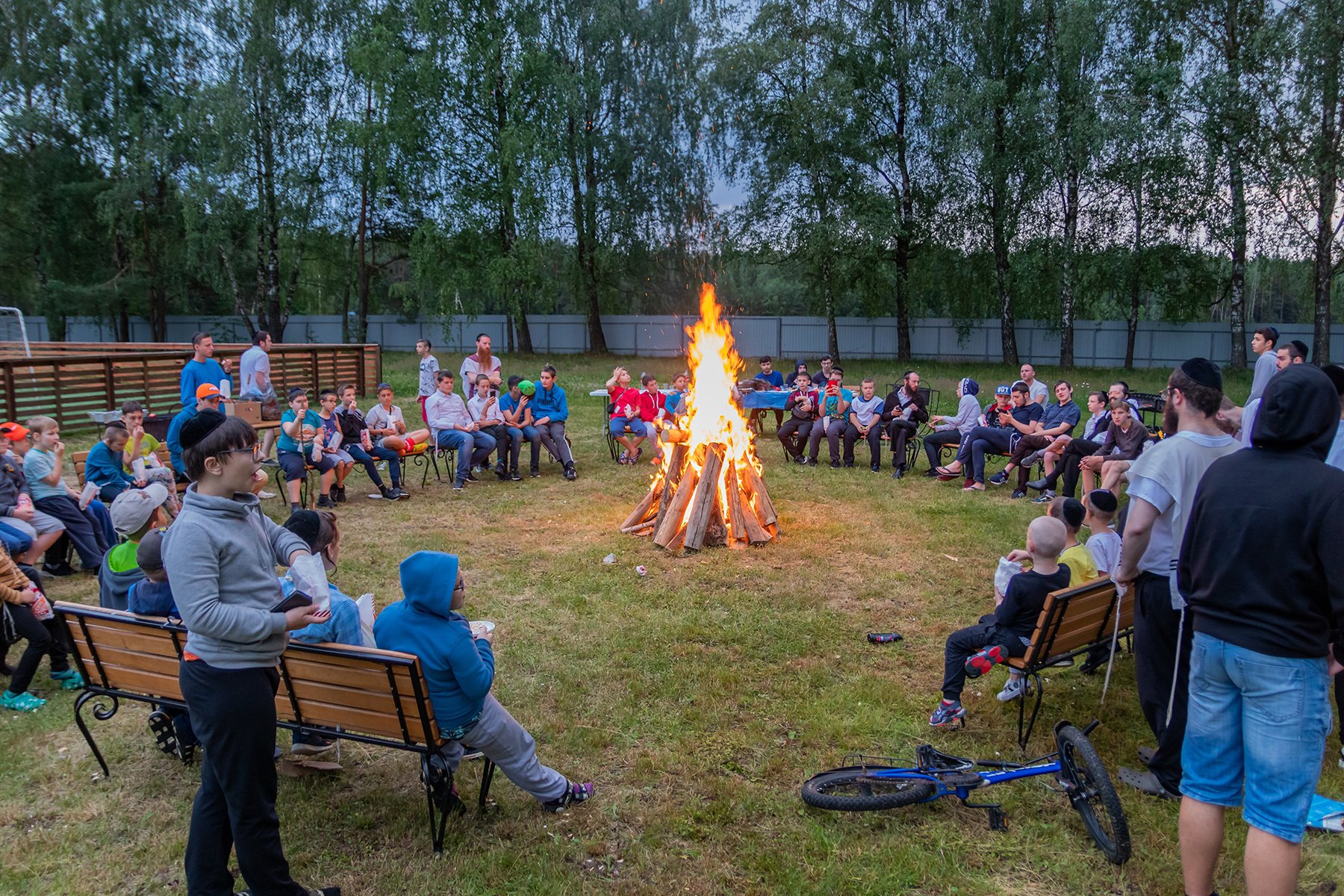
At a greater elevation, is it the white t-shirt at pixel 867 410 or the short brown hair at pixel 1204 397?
the short brown hair at pixel 1204 397

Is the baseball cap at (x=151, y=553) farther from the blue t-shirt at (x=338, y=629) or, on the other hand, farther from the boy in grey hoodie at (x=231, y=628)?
the boy in grey hoodie at (x=231, y=628)

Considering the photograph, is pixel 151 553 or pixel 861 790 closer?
pixel 861 790

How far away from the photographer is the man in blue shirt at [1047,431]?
33.7ft

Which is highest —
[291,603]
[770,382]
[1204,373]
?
[1204,373]

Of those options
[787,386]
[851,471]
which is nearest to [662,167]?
[787,386]

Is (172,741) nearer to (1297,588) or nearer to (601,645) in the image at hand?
(601,645)

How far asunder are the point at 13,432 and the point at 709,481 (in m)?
6.00

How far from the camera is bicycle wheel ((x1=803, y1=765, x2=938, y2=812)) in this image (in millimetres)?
3725

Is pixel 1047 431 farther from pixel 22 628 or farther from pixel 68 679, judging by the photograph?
pixel 22 628

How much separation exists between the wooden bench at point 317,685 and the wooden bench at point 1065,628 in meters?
2.70

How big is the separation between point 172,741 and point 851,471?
30.0 ft

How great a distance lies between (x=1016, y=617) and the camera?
4.55 meters

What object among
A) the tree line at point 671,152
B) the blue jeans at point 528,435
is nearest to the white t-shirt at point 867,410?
the blue jeans at point 528,435

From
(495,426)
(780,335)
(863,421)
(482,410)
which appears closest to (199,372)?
(482,410)
